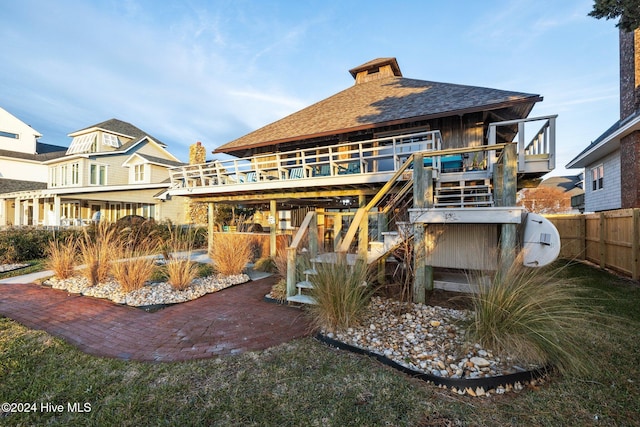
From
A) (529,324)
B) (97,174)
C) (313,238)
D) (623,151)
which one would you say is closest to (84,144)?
(97,174)

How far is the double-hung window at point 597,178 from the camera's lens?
41.8 feet

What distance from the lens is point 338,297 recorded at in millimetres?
3688

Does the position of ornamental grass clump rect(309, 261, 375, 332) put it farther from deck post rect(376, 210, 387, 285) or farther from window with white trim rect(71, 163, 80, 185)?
window with white trim rect(71, 163, 80, 185)

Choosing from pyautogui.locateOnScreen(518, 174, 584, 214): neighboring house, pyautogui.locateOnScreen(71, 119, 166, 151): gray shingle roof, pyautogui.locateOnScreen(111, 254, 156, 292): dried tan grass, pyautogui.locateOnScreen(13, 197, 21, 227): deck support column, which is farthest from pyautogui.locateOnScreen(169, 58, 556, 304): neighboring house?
pyautogui.locateOnScreen(518, 174, 584, 214): neighboring house

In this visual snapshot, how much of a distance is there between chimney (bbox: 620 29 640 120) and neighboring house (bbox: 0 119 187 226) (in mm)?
23645

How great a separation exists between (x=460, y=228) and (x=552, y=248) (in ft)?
5.95

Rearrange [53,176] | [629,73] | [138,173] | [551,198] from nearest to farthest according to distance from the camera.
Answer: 1. [629,73]
2. [53,176]
3. [138,173]
4. [551,198]

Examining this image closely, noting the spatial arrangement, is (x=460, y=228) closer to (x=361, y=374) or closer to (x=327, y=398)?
(x=361, y=374)

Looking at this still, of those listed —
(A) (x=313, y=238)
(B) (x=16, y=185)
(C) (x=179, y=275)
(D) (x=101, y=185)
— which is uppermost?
(B) (x=16, y=185)

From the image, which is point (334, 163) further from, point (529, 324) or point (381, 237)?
point (529, 324)

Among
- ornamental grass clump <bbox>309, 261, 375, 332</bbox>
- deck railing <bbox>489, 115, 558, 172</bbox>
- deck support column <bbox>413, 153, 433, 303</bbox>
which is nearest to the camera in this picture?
ornamental grass clump <bbox>309, 261, 375, 332</bbox>

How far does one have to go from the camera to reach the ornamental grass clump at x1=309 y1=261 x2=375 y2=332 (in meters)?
3.70

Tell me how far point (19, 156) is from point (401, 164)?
33269mm

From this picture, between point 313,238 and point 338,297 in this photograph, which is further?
point 313,238
